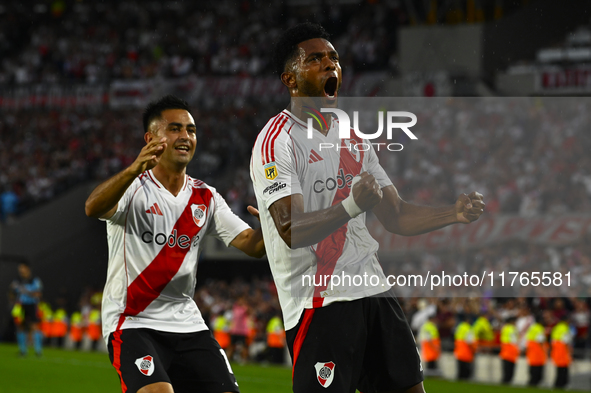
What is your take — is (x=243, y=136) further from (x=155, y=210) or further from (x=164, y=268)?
(x=164, y=268)

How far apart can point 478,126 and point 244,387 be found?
9.06 m

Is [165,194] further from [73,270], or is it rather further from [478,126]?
[73,270]

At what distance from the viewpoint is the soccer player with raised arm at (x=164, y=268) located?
503cm

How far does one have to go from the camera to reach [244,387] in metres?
13.6

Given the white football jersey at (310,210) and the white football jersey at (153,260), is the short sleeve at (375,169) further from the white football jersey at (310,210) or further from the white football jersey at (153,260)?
the white football jersey at (153,260)

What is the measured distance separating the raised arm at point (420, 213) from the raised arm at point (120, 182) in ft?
3.99

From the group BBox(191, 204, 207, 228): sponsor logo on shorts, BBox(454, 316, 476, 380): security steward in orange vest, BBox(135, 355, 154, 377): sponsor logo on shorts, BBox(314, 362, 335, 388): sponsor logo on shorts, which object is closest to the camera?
BBox(314, 362, 335, 388): sponsor logo on shorts

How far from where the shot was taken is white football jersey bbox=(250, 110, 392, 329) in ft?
13.2

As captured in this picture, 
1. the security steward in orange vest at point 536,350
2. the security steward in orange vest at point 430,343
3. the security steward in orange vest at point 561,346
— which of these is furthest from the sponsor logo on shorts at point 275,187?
the security steward in orange vest at point 430,343

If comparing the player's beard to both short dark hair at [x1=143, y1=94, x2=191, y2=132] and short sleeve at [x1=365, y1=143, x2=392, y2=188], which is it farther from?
short dark hair at [x1=143, y1=94, x2=191, y2=132]

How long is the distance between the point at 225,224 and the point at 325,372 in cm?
178

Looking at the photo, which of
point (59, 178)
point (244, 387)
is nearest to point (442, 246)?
point (244, 387)

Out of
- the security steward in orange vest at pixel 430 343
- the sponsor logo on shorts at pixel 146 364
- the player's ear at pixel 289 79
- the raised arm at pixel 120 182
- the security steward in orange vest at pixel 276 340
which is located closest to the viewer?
the player's ear at pixel 289 79

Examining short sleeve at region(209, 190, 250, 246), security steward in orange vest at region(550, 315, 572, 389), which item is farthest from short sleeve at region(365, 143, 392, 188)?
security steward in orange vest at region(550, 315, 572, 389)
